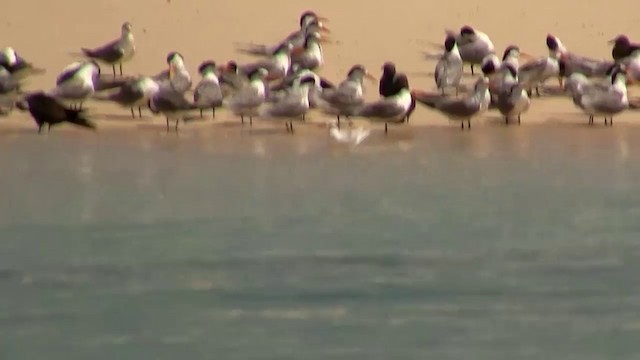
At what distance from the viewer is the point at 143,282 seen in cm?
762

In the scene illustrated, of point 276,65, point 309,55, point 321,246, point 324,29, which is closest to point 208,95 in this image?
point 276,65

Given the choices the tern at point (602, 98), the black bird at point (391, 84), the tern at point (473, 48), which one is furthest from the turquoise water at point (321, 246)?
the tern at point (473, 48)

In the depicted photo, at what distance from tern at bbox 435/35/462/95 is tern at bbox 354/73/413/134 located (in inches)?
37.4

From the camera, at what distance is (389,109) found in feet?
38.5

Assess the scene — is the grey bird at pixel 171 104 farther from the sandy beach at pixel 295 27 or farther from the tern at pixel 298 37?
the tern at pixel 298 37

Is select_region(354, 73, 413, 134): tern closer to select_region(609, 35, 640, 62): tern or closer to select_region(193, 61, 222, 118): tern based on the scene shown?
select_region(193, 61, 222, 118): tern

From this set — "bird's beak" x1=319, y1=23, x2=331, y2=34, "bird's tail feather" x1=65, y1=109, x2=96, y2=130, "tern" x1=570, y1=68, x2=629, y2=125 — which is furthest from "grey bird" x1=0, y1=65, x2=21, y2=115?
"tern" x1=570, y1=68, x2=629, y2=125

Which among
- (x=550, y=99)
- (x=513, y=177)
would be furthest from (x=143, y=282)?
(x=550, y=99)

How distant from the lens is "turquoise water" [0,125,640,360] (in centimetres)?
674

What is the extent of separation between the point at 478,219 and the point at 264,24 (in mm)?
6633

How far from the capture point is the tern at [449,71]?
42.2ft

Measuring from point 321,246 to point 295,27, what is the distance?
23.3 feet

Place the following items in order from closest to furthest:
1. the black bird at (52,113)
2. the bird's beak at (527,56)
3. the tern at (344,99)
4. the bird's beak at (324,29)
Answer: the black bird at (52,113) → the tern at (344,99) → the bird's beak at (527,56) → the bird's beak at (324,29)

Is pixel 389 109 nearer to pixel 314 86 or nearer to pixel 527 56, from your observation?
pixel 314 86
